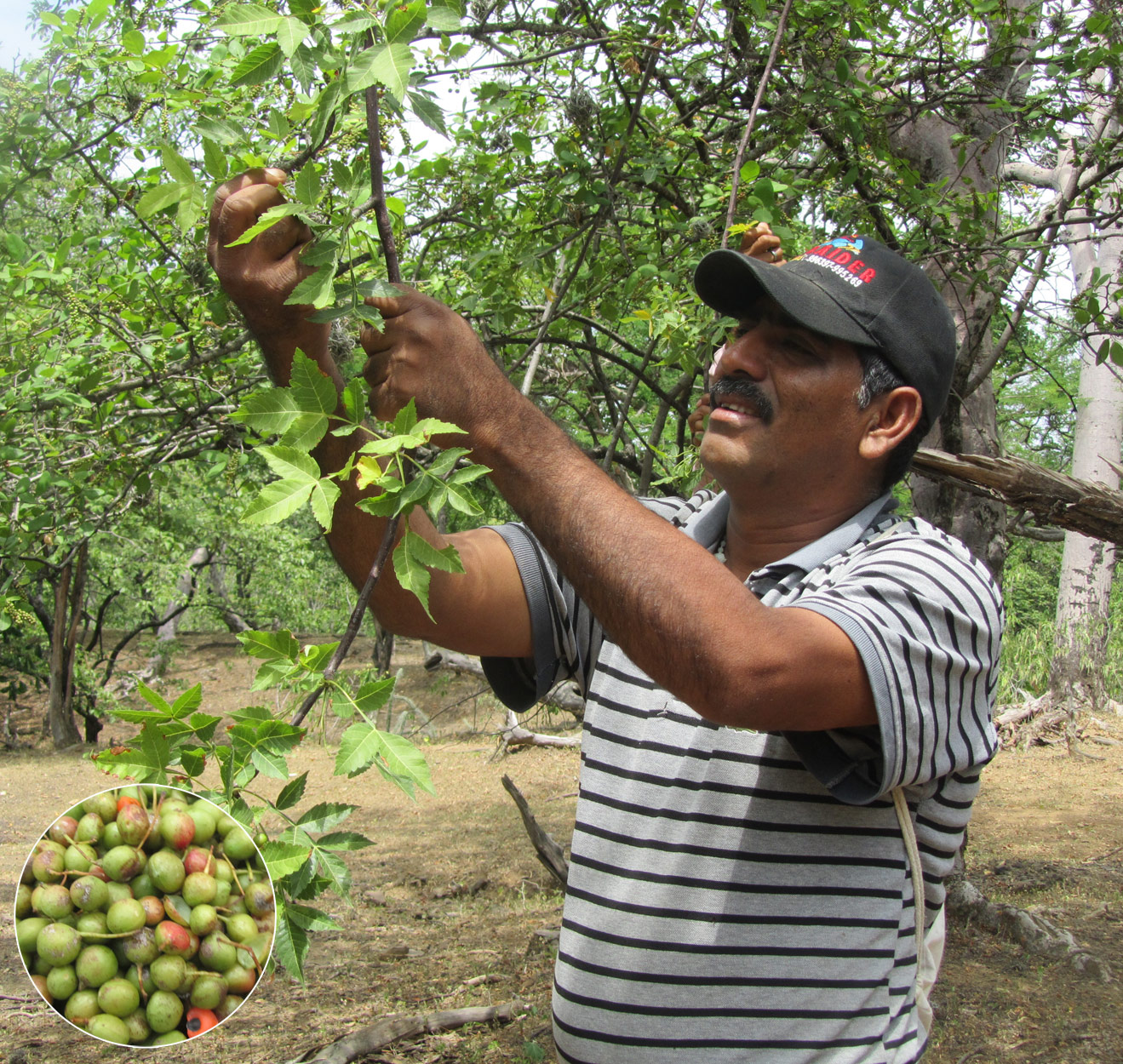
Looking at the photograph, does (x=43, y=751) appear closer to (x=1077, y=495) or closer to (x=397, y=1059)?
(x=397, y=1059)

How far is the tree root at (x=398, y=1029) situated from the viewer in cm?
367

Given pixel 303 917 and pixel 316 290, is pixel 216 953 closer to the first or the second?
pixel 303 917

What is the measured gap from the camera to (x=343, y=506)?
171cm

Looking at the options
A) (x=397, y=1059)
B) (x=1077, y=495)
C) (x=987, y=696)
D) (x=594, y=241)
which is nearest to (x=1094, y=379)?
(x=1077, y=495)

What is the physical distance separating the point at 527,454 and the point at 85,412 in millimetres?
3229

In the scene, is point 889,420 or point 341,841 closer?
point 341,841

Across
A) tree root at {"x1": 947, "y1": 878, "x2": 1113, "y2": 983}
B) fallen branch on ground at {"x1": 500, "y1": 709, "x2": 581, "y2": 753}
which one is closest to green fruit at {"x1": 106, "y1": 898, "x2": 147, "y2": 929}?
tree root at {"x1": 947, "y1": 878, "x2": 1113, "y2": 983}

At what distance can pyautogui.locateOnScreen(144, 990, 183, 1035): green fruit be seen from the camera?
99cm

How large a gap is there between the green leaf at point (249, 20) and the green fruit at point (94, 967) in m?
1.02

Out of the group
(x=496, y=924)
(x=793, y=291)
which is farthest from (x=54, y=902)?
(x=496, y=924)

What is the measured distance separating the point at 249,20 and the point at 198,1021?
43.9 inches

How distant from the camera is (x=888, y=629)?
1.33m

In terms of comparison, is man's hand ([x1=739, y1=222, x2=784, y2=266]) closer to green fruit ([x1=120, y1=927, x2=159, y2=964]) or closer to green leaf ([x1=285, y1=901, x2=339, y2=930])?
green leaf ([x1=285, y1=901, x2=339, y2=930])

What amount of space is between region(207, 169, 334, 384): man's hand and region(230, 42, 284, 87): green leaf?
0.12 metres
